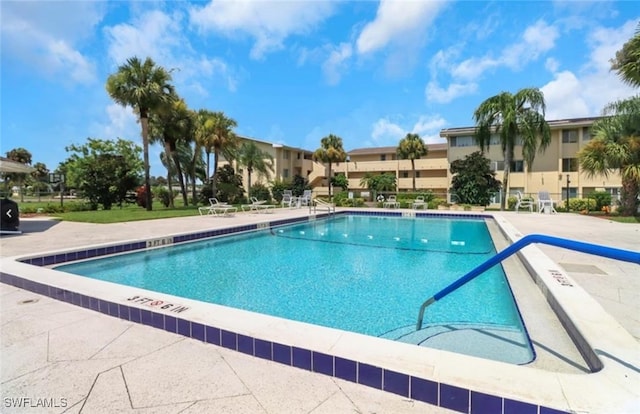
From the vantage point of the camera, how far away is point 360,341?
2652 millimetres

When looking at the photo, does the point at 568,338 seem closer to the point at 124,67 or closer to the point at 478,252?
the point at 478,252

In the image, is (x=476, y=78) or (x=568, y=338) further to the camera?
(x=476, y=78)

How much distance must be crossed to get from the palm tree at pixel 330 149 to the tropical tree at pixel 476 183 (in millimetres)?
12173

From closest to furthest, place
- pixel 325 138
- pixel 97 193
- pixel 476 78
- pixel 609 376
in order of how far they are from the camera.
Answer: pixel 609 376, pixel 476 78, pixel 97 193, pixel 325 138

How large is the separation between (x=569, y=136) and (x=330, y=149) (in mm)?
18617

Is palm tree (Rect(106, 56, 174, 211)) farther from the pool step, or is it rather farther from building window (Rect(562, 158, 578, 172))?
building window (Rect(562, 158, 578, 172))

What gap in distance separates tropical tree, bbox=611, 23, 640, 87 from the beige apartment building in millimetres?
9146

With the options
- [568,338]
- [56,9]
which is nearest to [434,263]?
[568,338]

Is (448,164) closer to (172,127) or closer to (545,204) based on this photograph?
Answer: (545,204)

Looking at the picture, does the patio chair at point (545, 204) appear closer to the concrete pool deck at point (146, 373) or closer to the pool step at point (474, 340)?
the concrete pool deck at point (146, 373)

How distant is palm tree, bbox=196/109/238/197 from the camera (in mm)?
22344

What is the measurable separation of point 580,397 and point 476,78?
55.0ft

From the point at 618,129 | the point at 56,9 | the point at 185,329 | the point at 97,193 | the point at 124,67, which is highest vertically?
the point at 124,67

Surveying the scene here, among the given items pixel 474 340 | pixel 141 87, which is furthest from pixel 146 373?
pixel 141 87
